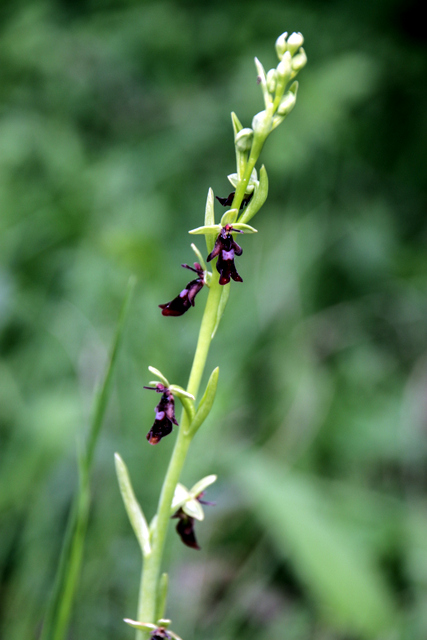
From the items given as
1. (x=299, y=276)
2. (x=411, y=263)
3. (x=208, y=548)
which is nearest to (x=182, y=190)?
(x=299, y=276)

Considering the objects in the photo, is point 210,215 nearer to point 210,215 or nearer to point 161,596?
point 210,215

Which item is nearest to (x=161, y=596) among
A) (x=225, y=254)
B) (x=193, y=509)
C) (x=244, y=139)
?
(x=193, y=509)

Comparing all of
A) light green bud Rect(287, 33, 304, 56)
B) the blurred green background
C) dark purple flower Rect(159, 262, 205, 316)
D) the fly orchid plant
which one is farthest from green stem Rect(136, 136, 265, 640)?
the blurred green background

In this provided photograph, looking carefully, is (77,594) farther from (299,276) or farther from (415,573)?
(299,276)

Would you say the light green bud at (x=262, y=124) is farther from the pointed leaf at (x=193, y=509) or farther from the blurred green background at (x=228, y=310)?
the blurred green background at (x=228, y=310)

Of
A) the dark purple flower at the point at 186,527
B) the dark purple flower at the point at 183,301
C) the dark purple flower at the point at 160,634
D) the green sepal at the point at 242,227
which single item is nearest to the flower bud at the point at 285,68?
the green sepal at the point at 242,227

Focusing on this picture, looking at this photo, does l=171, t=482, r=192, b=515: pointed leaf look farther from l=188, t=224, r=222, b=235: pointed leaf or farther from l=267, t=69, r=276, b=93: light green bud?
l=267, t=69, r=276, b=93: light green bud

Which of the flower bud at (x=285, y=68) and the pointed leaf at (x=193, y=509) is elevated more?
the flower bud at (x=285, y=68)
